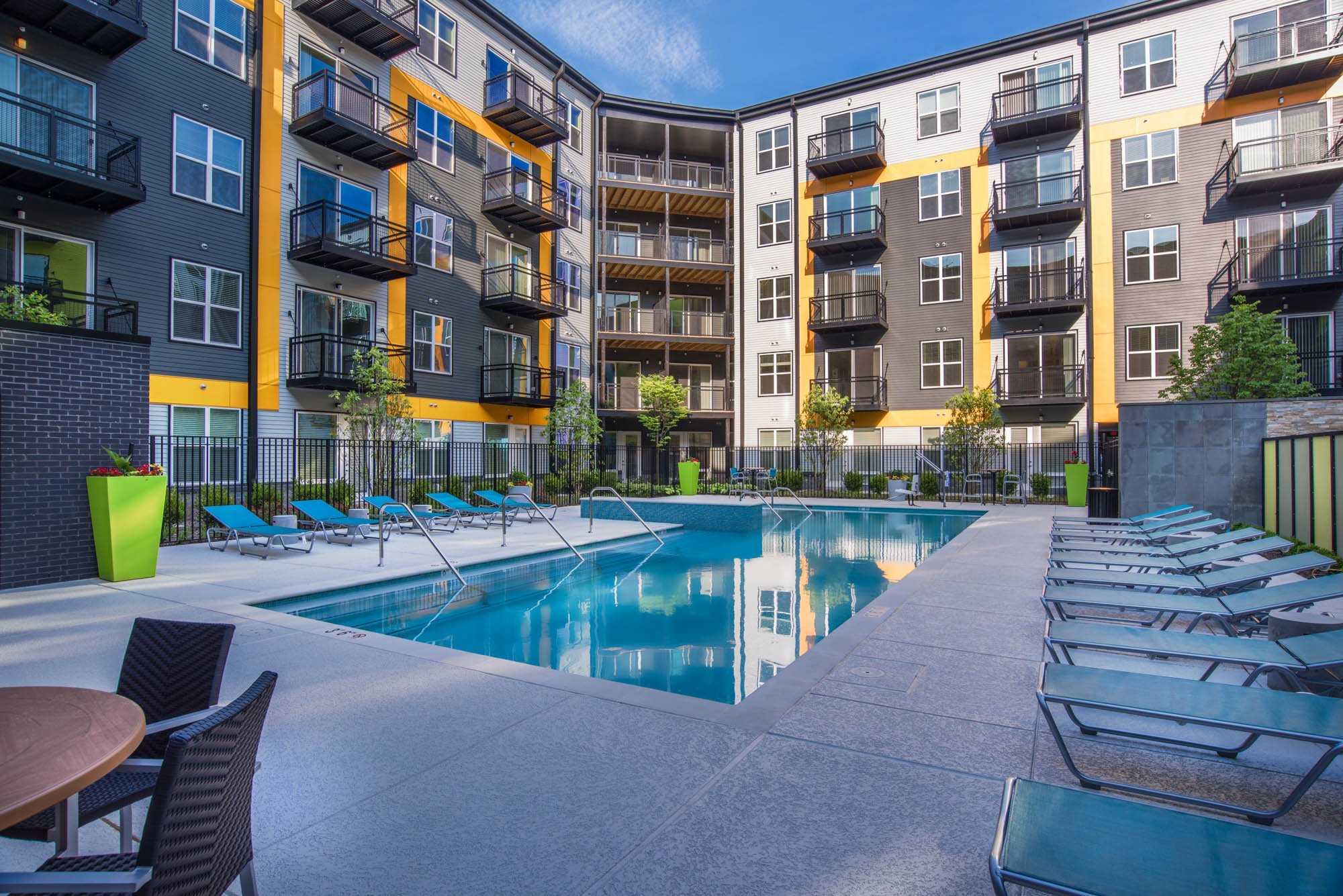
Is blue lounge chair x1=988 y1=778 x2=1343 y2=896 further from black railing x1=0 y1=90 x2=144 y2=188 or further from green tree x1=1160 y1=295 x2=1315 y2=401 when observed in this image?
green tree x1=1160 y1=295 x2=1315 y2=401

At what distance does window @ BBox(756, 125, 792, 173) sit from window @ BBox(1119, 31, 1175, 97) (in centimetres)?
1137

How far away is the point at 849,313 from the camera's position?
86.4 ft

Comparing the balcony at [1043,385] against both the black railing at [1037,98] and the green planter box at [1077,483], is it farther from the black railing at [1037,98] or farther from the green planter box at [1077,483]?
the black railing at [1037,98]

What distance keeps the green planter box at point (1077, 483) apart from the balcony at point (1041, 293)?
6.07 metres

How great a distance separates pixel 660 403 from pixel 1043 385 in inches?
513

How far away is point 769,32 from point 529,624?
28.0m

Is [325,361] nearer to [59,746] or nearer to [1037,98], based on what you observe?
[59,746]

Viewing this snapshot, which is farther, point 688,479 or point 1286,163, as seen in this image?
point 688,479

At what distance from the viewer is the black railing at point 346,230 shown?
16594mm

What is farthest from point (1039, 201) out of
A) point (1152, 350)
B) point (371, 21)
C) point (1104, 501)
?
point (371, 21)

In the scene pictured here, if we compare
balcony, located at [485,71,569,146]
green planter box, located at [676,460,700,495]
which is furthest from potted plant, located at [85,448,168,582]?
balcony, located at [485,71,569,146]

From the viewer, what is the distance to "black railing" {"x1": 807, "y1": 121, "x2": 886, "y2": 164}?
25719 mm

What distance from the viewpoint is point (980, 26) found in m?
24.7

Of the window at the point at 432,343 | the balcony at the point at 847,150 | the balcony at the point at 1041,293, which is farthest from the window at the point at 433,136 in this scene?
the balcony at the point at 1041,293
